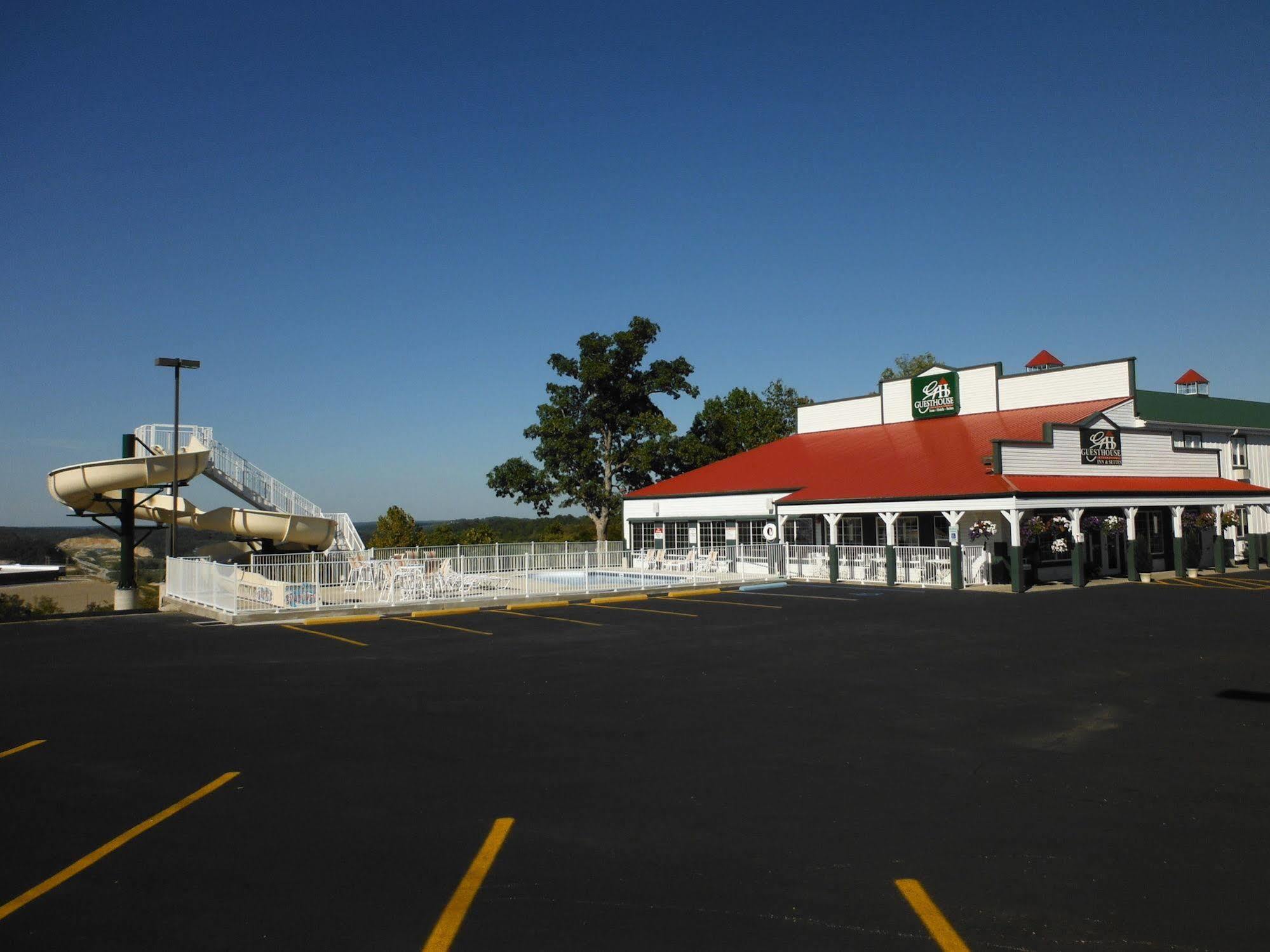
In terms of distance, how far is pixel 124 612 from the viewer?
25.9 meters

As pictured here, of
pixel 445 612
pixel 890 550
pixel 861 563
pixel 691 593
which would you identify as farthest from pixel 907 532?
pixel 445 612

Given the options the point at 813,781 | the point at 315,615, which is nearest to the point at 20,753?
the point at 813,781

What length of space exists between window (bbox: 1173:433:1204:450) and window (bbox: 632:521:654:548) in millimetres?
22219

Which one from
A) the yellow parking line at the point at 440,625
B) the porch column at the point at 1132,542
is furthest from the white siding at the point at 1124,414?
the yellow parking line at the point at 440,625

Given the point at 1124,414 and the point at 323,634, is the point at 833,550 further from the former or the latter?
the point at 323,634

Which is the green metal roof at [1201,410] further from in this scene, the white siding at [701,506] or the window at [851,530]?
the white siding at [701,506]

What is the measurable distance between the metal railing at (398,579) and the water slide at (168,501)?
559cm

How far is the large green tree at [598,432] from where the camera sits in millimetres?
52844

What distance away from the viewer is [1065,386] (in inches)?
1432

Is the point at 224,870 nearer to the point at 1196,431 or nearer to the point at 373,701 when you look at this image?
the point at 373,701

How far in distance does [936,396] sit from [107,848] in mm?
37862

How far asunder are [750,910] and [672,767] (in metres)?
3.03

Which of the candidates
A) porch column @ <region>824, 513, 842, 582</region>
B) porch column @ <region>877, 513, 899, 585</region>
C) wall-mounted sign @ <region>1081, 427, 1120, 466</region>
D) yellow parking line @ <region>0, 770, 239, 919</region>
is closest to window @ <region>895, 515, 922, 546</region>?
porch column @ <region>824, 513, 842, 582</region>

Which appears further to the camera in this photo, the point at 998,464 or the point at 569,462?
the point at 569,462
